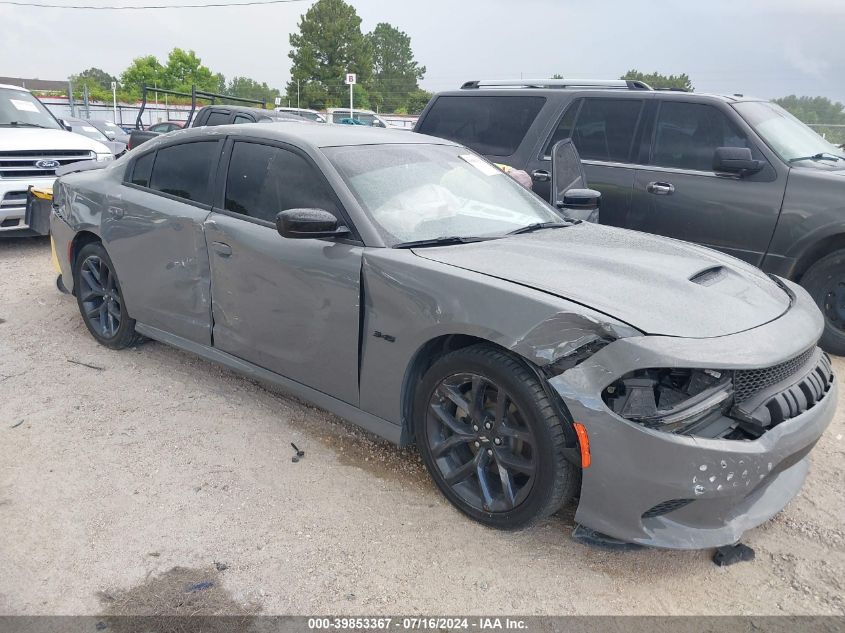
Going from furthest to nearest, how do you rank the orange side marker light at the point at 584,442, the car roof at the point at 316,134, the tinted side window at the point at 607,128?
the tinted side window at the point at 607,128, the car roof at the point at 316,134, the orange side marker light at the point at 584,442

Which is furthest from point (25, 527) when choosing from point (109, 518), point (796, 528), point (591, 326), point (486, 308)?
point (796, 528)

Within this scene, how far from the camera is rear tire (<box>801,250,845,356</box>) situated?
195 inches

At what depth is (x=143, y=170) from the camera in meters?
4.48

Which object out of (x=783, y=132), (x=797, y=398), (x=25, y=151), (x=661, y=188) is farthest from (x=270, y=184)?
(x=25, y=151)

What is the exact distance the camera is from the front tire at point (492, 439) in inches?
100

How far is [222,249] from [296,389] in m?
0.90

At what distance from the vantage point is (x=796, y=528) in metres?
2.90

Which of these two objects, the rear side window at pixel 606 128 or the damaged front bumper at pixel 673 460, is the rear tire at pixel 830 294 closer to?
the rear side window at pixel 606 128

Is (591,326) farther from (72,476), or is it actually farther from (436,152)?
(72,476)

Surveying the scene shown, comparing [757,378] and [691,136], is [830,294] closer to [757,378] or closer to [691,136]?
[691,136]

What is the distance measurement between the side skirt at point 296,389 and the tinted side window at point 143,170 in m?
0.97

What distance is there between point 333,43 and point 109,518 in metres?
75.7

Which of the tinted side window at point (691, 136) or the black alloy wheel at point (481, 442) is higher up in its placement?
the tinted side window at point (691, 136)

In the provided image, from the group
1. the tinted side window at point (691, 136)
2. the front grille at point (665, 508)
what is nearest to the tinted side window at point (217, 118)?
the tinted side window at point (691, 136)
